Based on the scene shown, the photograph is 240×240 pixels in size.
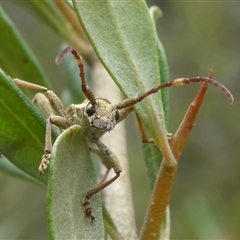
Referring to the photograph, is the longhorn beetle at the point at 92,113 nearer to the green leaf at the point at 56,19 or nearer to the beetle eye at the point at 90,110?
the beetle eye at the point at 90,110

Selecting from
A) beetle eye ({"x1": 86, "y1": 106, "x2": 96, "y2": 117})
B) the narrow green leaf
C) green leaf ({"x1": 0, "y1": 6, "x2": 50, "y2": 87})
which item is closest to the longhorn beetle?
beetle eye ({"x1": 86, "y1": 106, "x2": 96, "y2": 117})

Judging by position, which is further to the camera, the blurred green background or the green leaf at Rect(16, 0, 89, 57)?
the blurred green background

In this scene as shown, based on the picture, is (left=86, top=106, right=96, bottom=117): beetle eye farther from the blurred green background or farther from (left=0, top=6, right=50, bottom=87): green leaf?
the blurred green background

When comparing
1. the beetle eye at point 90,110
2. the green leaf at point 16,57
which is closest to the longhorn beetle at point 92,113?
the beetle eye at point 90,110

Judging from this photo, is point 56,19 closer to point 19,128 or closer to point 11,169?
point 11,169

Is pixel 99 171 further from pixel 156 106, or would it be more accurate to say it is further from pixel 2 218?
pixel 2 218

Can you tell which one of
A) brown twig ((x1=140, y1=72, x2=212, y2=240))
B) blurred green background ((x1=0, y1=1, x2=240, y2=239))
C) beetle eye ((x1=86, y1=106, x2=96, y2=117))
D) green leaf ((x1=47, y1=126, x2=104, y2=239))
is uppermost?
green leaf ((x1=47, y1=126, x2=104, y2=239))

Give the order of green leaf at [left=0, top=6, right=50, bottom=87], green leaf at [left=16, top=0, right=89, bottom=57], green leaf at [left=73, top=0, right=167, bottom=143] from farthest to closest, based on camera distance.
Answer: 1. green leaf at [left=16, top=0, right=89, bottom=57]
2. green leaf at [left=0, top=6, right=50, bottom=87]
3. green leaf at [left=73, top=0, right=167, bottom=143]
